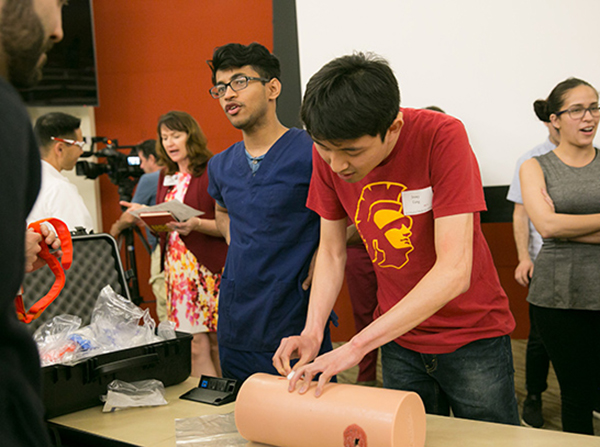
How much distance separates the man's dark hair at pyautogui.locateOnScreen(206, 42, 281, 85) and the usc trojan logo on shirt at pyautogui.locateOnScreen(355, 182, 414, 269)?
0.76 metres

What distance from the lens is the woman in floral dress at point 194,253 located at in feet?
8.17

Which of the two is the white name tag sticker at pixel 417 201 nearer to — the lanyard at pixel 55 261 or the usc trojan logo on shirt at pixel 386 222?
the usc trojan logo on shirt at pixel 386 222

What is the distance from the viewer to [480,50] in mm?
2861

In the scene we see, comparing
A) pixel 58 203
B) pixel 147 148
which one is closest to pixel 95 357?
pixel 58 203

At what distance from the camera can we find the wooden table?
1.02 m

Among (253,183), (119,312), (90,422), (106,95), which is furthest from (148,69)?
(90,422)

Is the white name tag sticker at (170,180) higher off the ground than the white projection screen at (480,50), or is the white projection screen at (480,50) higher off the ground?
the white projection screen at (480,50)

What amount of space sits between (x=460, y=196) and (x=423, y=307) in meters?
0.25

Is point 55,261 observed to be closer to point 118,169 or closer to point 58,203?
point 58,203

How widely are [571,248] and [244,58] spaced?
1367 millimetres

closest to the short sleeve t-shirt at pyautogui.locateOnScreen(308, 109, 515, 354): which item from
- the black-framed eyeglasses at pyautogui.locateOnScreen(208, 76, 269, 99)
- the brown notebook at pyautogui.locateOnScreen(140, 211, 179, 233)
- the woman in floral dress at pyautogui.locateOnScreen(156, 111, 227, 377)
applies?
the black-framed eyeglasses at pyautogui.locateOnScreen(208, 76, 269, 99)

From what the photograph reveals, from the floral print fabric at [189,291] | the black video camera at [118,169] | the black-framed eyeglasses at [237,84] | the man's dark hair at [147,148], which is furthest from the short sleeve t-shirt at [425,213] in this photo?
the man's dark hair at [147,148]

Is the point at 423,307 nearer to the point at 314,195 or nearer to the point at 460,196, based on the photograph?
the point at 460,196

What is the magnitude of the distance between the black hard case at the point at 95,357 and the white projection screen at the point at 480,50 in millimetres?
1861
